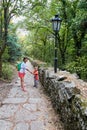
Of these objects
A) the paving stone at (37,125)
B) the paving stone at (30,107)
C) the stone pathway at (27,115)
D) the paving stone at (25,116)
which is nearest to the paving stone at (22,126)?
the stone pathway at (27,115)

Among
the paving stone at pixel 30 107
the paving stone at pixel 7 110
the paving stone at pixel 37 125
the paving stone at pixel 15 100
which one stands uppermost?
the paving stone at pixel 37 125

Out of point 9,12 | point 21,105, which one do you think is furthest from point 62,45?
Result: point 21,105

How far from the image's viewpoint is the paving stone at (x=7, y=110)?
5827 millimetres

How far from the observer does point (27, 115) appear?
587 centimetres

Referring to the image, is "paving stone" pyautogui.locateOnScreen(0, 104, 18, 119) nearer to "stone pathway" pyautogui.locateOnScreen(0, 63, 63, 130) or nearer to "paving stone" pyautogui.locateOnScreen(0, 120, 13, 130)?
"stone pathway" pyautogui.locateOnScreen(0, 63, 63, 130)

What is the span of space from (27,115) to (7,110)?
0.80 metres

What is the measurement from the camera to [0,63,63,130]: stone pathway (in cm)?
509

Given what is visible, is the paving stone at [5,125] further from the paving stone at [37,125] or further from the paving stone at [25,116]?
the paving stone at [37,125]

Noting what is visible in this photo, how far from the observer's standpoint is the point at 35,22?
19.8 meters

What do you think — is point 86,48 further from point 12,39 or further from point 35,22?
point 12,39

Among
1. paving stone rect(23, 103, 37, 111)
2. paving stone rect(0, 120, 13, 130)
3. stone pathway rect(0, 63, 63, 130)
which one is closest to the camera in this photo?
paving stone rect(0, 120, 13, 130)

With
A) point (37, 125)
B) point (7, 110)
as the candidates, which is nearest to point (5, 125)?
point (37, 125)

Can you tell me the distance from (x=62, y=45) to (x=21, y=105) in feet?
42.7

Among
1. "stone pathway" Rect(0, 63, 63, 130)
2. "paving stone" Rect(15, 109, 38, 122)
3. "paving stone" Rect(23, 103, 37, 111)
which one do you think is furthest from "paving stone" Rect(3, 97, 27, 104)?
"paving stone" Rect(15, 109, 38, 122)
